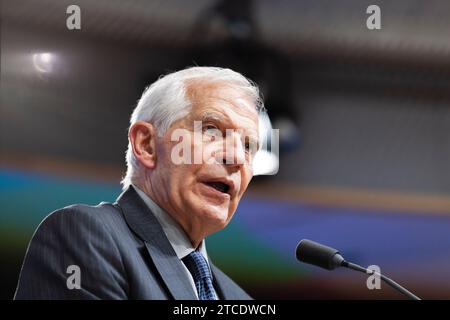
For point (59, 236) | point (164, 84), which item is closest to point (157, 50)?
point (164, 84)

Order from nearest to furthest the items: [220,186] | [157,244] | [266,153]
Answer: [157,244] < [220,186] < [266,153]

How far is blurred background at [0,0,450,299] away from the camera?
1896 mm

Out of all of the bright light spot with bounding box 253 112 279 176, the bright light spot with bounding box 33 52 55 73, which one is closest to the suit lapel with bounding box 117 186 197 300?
the bright light spot with bounding box 253 112 279 176

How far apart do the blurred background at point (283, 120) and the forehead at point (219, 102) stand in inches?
9.0

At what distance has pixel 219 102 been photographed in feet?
5.52

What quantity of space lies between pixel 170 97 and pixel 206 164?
191 mm

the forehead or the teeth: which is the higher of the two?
the forehead

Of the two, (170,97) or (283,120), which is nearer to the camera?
(170,97)

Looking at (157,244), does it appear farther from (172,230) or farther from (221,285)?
(221,285)

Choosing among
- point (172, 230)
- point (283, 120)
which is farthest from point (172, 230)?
point (283, 120)

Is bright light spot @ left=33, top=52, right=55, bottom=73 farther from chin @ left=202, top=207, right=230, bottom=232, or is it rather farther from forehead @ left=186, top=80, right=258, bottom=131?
chin @ left=202, top=207, right=230, bottom=232

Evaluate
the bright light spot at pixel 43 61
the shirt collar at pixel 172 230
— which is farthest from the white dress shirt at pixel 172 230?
the bright light spot at pixel 43 61

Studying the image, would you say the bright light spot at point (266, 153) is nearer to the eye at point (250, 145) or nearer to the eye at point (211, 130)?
the eye at point (250, 145)

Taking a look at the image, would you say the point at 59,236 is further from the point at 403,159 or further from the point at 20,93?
the point at 403,159
